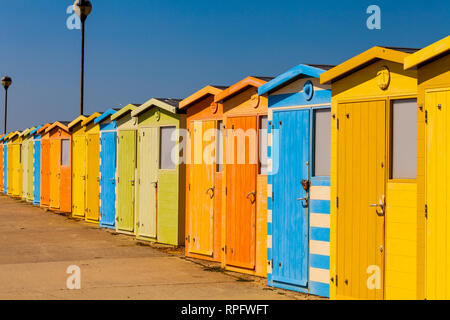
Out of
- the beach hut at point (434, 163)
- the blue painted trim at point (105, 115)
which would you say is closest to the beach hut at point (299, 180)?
the beach hut at point (434, 163)

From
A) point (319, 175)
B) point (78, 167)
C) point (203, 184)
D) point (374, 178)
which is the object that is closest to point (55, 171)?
point (78, 167)

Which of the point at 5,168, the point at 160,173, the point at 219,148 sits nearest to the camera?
the point at 219,148

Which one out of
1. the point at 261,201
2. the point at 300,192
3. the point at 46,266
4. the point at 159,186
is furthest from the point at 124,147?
the point at 300,192

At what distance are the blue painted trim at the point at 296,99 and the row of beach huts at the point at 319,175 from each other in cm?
2

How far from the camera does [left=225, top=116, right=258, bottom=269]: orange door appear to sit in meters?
10.6

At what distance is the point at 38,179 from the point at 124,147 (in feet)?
32.1

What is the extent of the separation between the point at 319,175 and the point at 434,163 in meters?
2.28

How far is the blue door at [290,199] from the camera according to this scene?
918 cm

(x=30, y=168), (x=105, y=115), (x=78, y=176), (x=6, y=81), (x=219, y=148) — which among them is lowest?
(x=78, y=176)

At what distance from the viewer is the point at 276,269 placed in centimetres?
967

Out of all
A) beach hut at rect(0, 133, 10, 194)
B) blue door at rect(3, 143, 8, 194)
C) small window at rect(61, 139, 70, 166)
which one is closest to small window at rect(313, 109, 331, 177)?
small window at rect(61, 139, 70, 166)

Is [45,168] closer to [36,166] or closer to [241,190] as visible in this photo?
[36,166]

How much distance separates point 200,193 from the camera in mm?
12289

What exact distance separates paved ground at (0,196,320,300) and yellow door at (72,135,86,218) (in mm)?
3533
